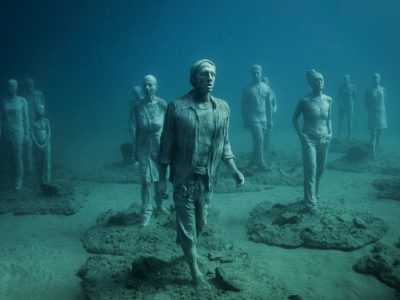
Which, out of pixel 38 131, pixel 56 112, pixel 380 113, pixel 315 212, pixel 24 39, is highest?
pixel 24 39

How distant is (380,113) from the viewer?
43.9 ft

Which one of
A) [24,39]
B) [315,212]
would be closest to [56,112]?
[24,39]

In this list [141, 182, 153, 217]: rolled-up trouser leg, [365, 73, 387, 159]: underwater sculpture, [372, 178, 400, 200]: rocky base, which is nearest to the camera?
[141, 182, 153, 217]: rolled-up trouser leg

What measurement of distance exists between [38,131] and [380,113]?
1240cm

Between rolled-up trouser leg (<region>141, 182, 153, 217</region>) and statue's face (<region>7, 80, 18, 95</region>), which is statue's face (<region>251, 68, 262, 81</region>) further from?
statue's face (<region>7, 80, 18, 95</region>)

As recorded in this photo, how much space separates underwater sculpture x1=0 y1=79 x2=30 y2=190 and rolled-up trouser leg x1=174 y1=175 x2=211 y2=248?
748 cm

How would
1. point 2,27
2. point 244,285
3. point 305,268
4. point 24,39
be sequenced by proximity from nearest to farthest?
point 244,285 < point 305,268 < point 2,27 < point 24,39

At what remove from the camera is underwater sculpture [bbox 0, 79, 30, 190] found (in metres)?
9.70

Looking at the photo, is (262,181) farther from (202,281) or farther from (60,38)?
(60,38)

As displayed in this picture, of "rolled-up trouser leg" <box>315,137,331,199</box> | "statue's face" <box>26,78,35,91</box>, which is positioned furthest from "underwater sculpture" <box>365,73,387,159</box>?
"statue's face" <box>26,78,35,91</box>

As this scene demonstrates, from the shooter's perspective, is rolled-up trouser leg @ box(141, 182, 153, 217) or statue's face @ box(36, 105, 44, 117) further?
statue's face @ box(36, 105, 44, 117)

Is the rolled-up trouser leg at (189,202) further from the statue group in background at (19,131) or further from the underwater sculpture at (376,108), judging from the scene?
the underwater sculpture at (376,108)

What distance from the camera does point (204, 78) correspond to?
400 cm

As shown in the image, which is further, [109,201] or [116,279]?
[109,201]
